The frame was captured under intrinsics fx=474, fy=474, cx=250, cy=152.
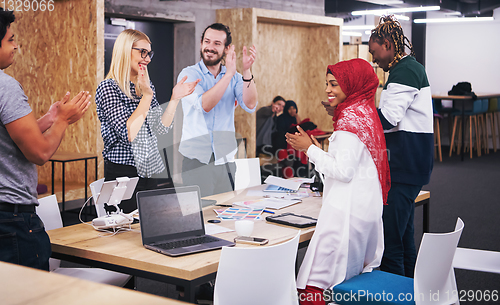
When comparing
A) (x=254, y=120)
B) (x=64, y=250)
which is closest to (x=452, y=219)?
(x=254, y=120)

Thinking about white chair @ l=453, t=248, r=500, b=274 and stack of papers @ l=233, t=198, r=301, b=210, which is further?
stack of papers @ l=233, t=198, r=301, b=210

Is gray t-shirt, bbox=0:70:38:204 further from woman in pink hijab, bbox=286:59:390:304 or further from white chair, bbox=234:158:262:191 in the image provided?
white chair, bbox=234:158:262:191

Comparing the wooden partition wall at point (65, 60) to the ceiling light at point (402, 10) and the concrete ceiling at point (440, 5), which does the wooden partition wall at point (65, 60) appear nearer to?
the ceiling light at point (402, 10)

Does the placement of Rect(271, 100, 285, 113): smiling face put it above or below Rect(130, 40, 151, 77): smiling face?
below

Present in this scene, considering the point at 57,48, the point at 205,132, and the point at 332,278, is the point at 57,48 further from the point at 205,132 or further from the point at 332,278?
the point at 332,278

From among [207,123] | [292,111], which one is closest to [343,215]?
[207,123]

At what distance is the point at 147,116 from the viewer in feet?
10.0

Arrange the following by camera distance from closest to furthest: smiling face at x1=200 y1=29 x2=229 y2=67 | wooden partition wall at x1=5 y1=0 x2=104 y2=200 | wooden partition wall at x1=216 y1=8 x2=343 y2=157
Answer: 1. smiling face at x1=200 y1=29 x2=229 y2=67
2. wooden partition wall at x1=5 y1=0 x2=104 y2=200
3. wooden partition wall at x1=216 y1=8 x2=343 y2=157

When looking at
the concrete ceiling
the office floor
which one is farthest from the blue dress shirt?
the concrete ceiling

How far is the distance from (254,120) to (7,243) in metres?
4.60

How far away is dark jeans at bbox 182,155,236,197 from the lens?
4.08 metres

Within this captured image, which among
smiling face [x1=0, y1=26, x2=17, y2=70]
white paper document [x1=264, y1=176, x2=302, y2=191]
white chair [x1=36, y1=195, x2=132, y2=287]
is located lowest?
white chair [x1=36, y1=195, x2=132, y2=287]

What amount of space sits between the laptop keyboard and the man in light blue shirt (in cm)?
201

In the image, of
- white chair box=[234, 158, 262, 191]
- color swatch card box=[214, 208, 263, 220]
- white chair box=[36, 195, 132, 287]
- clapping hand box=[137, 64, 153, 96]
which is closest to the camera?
white chair box=[36, 195, 132, 287]
